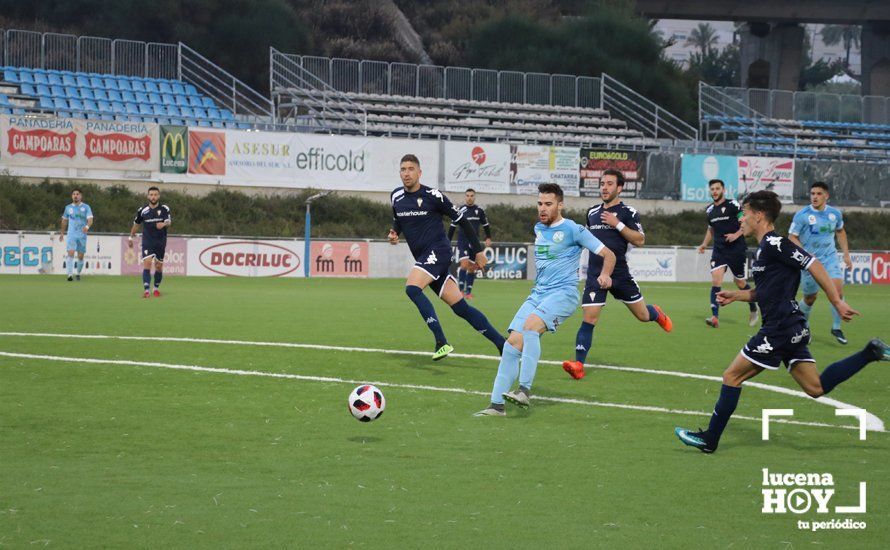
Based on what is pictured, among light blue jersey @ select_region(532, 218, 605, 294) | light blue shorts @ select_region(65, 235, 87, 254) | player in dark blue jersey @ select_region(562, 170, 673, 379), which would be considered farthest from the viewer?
light blue shorts @ select_region(65, 235, 87, 254)

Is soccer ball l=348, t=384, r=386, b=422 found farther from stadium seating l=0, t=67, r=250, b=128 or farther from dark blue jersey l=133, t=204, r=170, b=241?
stadium seating l=0, t=67, r=250, b=128

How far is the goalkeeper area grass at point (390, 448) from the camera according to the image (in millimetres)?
5820

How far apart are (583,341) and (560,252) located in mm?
2593

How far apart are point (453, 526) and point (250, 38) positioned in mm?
52496

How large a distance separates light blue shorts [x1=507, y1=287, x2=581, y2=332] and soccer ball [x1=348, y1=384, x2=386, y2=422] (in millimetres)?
1611

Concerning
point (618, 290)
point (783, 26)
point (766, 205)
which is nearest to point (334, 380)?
point (618, 290)

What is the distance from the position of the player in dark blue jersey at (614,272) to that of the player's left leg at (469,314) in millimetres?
966

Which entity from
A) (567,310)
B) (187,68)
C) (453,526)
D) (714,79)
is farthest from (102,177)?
(714,79)

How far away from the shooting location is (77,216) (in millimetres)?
29469

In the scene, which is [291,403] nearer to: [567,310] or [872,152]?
[567,310]

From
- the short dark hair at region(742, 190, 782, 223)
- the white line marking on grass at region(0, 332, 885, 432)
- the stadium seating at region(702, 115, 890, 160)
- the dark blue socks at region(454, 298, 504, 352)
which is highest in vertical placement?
the stadium seating at region(702, 115, 890, 160)

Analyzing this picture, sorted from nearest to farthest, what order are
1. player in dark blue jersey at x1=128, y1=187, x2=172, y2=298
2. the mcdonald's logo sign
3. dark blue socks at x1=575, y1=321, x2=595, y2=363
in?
1. dark blue socks at x1=575, y1=321, x2=595, y2=363
2. player in dark blue jersey at x1=128, y1=187, x2=172, y2=298
3. the mcdonald's logo sign

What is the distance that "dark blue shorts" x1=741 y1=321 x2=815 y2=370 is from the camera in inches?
318

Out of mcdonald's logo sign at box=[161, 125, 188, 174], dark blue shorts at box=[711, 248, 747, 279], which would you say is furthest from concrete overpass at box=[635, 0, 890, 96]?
dark blue shorts at box=[711, 248, 747, 279]
